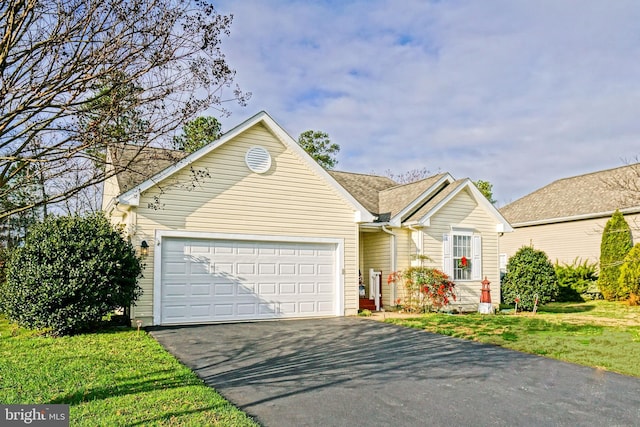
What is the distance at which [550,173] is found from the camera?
30.6 metres

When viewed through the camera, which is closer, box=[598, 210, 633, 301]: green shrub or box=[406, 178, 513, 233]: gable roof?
box=[406, 178, 513, 233]: gable roof

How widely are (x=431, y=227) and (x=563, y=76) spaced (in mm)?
5936

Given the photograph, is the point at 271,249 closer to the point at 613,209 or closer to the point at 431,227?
the point at 431,227

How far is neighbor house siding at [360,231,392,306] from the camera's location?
51.4ft

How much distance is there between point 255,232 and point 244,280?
1.28 meters

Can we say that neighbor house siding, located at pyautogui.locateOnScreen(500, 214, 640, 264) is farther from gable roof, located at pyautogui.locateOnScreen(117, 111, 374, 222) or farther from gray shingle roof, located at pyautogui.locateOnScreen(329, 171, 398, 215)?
gable roof, located at pyautogui.locateOnScreen(117, 111, 374, 222)

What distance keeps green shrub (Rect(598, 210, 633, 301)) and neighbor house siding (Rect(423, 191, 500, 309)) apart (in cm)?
536

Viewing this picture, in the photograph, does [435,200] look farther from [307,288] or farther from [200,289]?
[200,289]

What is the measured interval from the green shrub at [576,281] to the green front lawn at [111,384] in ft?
59.8

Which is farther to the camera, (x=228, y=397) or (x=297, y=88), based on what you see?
(x=297, y=88)

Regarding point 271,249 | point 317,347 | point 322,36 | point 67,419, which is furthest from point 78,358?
point 322,36

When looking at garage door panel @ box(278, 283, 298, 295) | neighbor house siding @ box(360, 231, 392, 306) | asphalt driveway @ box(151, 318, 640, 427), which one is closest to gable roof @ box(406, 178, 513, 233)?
neighbor house siding @ box(360, 231, 392, 306)

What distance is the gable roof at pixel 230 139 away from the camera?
439 inches

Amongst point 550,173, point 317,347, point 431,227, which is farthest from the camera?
point 550,173
